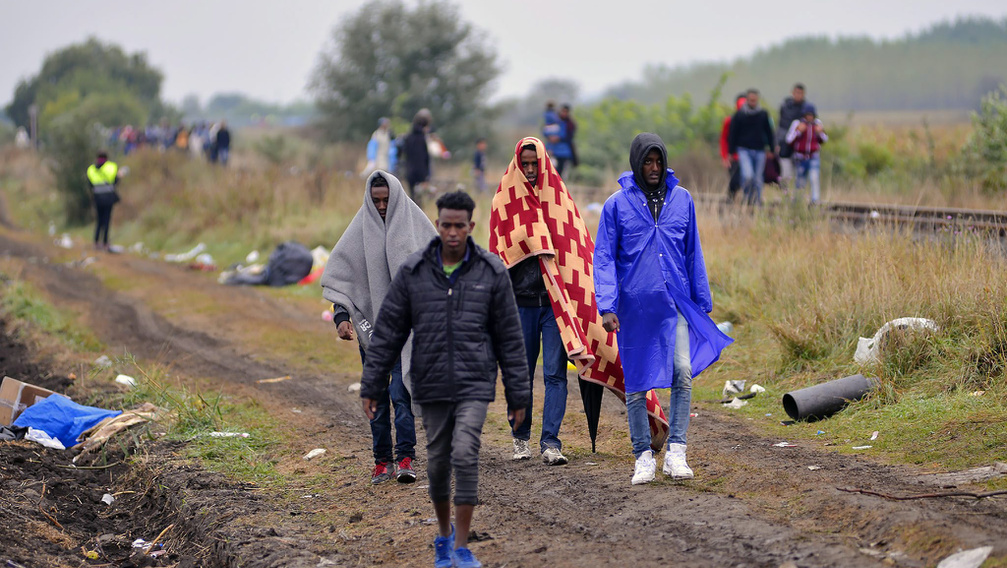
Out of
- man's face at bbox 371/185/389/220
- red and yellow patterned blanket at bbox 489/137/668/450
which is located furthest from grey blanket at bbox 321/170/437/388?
red and yellow patterned blanket at bbox 489/137/668/450

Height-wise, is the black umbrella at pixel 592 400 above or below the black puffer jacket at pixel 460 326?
below

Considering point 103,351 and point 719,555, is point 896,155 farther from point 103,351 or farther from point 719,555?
point 719,555

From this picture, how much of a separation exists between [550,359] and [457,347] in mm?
2036

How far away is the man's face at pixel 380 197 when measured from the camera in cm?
677

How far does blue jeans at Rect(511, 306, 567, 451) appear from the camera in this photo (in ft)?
23.0

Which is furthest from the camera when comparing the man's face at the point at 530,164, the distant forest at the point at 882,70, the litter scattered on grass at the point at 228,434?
the distant forest at the point at 882,70

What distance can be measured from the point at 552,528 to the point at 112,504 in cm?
386

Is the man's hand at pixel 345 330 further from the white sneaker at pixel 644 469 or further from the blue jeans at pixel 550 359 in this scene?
the white sneaker at pixel 644 469

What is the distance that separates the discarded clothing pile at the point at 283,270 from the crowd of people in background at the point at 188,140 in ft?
49.0

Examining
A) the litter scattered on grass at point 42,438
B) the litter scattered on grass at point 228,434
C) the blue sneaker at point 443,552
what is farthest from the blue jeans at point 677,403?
the litter scattered on grass at point 42,438

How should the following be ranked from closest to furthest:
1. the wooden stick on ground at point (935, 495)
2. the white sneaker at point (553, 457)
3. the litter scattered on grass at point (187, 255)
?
1. the wooden stick on ground at point (935, 495)
2. the white sneaker at point (553, 457)
3. the litter scattered on grass at point (187, 255)

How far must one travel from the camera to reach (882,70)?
219ft

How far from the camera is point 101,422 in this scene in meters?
9.27

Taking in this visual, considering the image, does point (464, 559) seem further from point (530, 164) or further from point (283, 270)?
point (283, 270)
